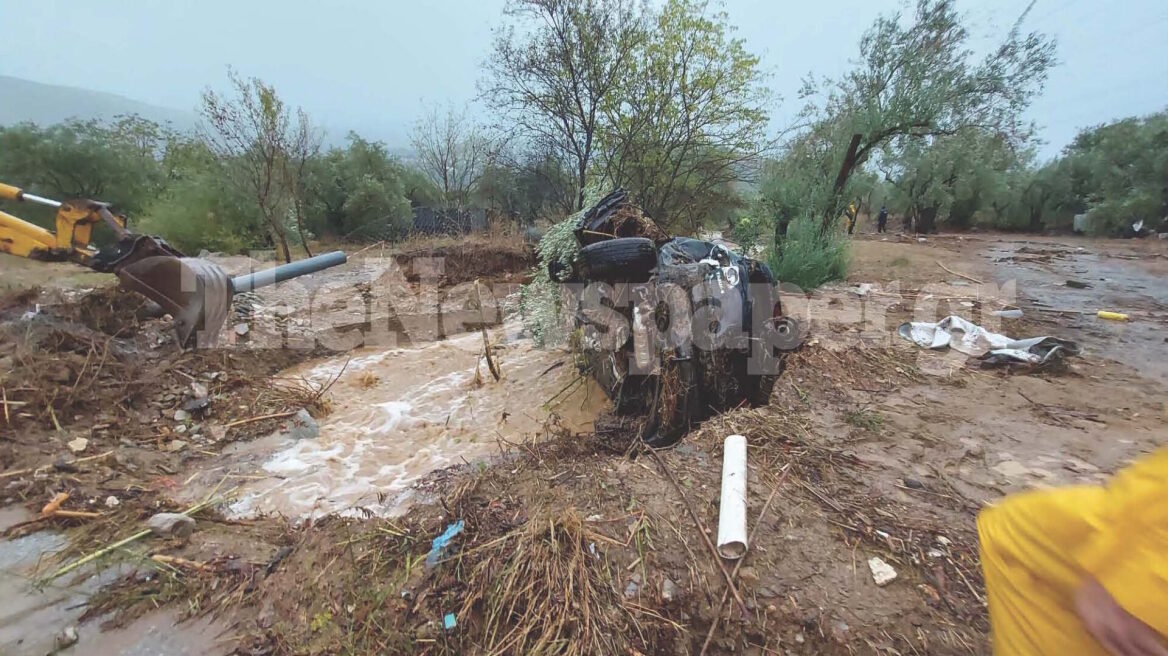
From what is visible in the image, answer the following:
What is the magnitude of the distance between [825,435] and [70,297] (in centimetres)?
844

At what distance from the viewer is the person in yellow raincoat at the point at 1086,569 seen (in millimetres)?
789

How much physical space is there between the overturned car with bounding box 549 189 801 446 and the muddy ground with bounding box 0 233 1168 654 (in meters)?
0.30

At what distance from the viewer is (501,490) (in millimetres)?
2350

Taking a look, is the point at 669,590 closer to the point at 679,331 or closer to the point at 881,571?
the point at 881,571

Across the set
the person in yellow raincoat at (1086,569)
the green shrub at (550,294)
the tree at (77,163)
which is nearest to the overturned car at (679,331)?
the green shrub at (550,294)

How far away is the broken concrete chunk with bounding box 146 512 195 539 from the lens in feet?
8.07

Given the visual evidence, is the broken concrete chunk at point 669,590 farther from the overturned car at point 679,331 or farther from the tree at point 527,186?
the tree at point 527,186

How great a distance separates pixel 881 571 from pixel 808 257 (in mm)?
7679

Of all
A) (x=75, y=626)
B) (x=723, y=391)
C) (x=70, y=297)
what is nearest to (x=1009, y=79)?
(x=723, y=391)

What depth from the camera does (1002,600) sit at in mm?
1029

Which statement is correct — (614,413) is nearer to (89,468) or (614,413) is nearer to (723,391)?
(723,391)

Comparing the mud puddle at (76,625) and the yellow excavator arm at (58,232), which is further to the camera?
the yellow excavator arm at (58,232)

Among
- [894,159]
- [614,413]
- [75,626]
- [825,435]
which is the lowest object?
[75,626]

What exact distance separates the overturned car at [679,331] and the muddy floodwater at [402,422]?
0.85m
